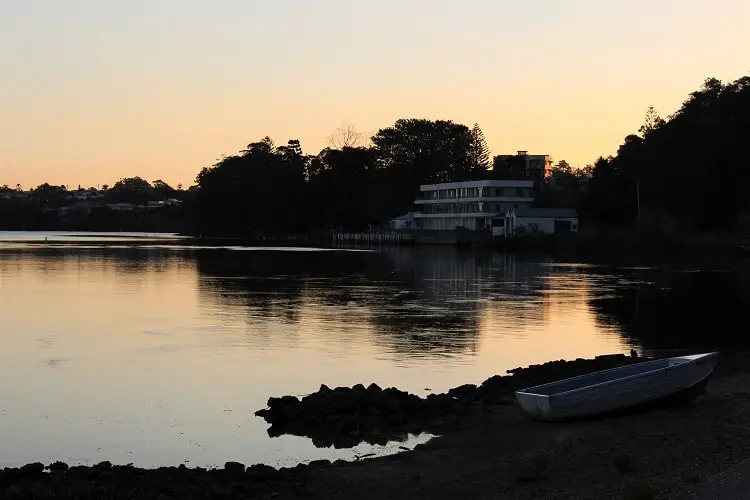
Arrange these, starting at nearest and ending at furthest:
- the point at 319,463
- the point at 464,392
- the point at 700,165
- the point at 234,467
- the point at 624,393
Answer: the point at 234,467
the point at 319,463
the point at 624,393
the point at 464,392
the point at 700,165

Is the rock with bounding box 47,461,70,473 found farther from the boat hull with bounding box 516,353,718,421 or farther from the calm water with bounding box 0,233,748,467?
the boat hull with bounding box 516,353,718,421

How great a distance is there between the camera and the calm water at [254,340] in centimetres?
1823

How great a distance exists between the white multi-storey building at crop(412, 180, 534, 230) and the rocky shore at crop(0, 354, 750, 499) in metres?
120

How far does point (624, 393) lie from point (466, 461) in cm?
379

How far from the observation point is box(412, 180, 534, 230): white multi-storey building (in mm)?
140875

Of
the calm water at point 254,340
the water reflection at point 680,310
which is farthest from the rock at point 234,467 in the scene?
the water reflection at point 680,310

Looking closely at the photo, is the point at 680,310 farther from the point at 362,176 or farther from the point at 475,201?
the point at 362,176

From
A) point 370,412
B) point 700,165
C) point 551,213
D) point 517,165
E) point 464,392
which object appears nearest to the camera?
point 370,412

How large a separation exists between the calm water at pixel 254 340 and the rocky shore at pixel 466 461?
1400 millimetres

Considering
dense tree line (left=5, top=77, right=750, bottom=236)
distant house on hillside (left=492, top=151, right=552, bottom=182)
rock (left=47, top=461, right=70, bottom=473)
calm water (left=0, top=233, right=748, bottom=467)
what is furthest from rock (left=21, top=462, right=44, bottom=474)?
distant house on hillside (left=492, top=151, right=552, bottom=182)

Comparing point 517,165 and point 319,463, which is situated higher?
point 517,165

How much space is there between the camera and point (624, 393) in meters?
17.1

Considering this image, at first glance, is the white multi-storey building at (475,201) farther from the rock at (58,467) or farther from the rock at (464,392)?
the rock at (58,467)

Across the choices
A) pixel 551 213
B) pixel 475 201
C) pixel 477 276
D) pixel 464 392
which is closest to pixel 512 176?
pixel 475 201
